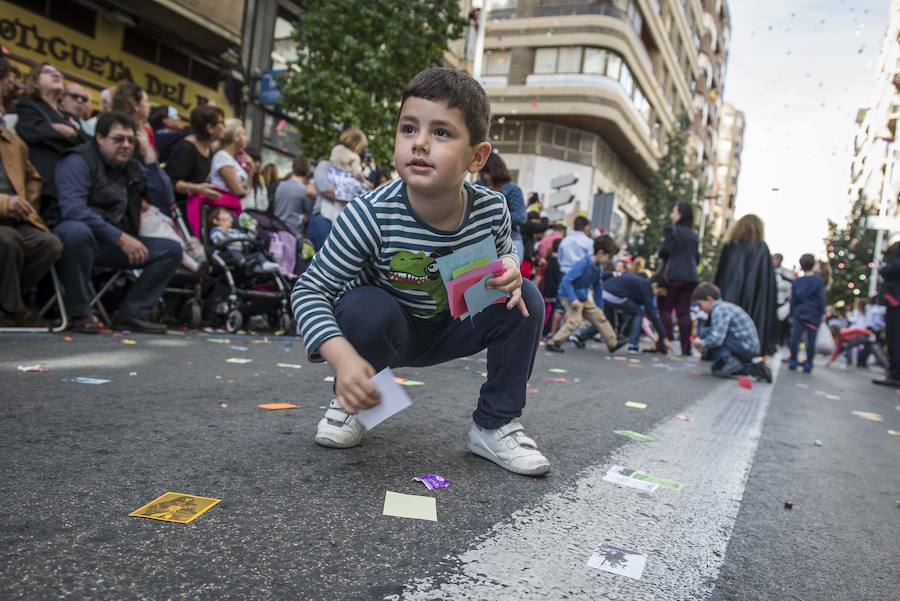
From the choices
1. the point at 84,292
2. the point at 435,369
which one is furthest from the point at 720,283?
the point at 84,292

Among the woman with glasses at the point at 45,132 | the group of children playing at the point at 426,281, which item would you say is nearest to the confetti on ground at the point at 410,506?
the group of children playing at the point at 426,281

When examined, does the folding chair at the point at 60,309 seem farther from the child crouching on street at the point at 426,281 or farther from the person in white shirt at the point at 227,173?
the child crouching on street at the point at 426,281

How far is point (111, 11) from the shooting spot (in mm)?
12617

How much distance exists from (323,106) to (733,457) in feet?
37.1

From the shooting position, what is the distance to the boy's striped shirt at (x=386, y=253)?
2139 millimetres

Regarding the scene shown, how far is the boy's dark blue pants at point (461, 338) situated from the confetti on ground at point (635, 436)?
105cm

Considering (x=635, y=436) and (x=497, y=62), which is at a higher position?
(x=497, y=62)

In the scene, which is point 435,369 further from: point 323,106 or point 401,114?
point 323,106

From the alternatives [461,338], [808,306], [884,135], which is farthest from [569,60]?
[461,338]

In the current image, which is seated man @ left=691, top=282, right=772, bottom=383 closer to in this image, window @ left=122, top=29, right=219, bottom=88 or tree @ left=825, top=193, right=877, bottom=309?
window @ left=122, top=29, right=219, bottom=88

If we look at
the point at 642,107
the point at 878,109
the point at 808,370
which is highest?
the point at 878,109

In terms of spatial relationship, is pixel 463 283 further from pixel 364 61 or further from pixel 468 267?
pixel 364 61

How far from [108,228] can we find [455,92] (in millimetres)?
3917

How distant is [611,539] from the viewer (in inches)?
71.9
